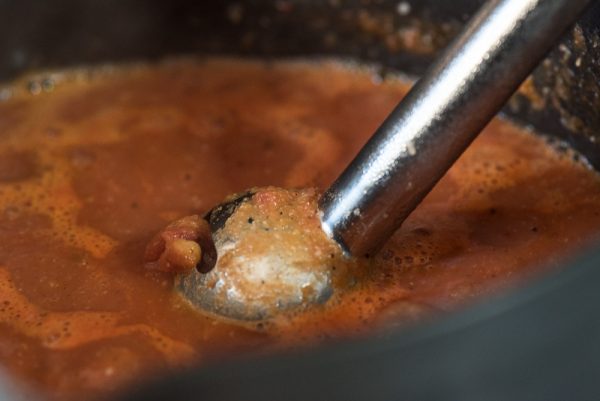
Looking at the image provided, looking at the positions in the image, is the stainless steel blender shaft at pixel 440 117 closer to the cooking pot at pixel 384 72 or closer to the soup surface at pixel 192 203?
the soup surface at pixel 192 203

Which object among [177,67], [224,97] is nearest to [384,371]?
[224,97]

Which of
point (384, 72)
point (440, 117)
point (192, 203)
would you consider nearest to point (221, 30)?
point (384, 72)

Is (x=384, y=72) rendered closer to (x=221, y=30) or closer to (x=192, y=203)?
(x=221, y=30)

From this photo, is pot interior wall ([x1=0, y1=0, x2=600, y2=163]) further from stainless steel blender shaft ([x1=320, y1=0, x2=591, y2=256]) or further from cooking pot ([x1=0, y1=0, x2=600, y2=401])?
stainless steel blender shaft ([x1=320, y1=0, x2=591, y2=256])

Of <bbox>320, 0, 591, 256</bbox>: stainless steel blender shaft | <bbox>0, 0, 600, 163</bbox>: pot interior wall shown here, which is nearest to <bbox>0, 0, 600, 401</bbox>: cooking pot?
<bbox>0, 0, 600, 163</bbox>: pot interior wall

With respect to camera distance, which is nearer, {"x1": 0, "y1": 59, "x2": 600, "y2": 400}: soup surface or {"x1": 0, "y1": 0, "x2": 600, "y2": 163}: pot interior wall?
{"x1": 0, "y1": 59, "x2": 600, "y2": 400}: soup surface

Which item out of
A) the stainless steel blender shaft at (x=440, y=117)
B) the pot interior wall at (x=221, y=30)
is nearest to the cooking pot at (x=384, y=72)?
the pot interior wall at (x=221, y=30)
